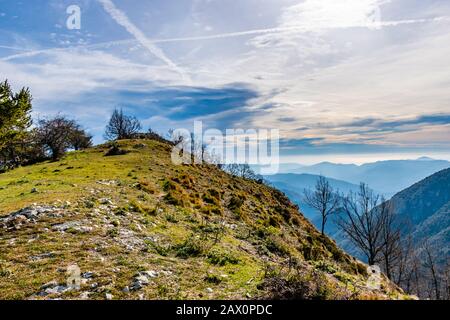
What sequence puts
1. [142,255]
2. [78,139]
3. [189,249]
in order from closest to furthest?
[142,255]
[189,249]
[78,139]

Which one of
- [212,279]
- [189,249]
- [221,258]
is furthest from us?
[189,249]

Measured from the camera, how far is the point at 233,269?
1140 centimetres

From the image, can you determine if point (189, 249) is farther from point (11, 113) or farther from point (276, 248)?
point (11, 113)

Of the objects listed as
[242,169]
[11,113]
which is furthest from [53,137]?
[242,169]

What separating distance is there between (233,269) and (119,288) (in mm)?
4311

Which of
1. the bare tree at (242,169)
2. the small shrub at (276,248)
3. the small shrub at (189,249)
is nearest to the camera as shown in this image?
the small shrub at (189,249)

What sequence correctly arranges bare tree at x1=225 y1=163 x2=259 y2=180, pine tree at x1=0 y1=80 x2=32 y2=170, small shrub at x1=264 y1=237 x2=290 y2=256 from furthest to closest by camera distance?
bare tree at x1=225 y1=163 x2=259 y2=180, pine tree at x1=0 y1=80 x2=32 y2=170, small shrub at x1=264 y1=237 x2=290 y2=256

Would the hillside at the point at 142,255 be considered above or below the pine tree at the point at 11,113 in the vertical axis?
below

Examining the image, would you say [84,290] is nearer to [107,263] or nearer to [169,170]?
[107,263]

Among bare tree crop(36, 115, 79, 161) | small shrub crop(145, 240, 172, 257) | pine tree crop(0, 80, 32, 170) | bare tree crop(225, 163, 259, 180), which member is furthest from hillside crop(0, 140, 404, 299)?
bare tree crop(225, 163, 259, 180)

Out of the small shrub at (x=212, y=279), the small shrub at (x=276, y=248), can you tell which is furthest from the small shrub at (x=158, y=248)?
the small shrub at (x=276, y=248)

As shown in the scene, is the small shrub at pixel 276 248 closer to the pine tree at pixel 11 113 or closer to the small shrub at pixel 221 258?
the small shrub at pixel 221 258

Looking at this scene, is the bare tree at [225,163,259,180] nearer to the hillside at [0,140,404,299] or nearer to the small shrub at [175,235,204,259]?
the hillside at [0,140,404,299]
